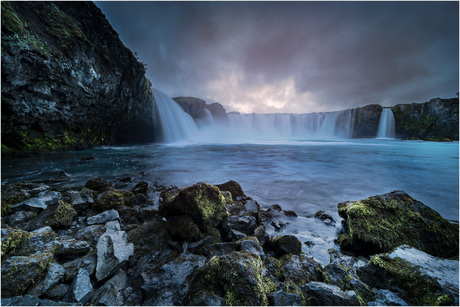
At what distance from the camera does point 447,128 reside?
135 feet

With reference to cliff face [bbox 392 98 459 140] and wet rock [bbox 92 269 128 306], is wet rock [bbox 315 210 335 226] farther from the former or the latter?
cliff face [bbox 392 98 459 140]

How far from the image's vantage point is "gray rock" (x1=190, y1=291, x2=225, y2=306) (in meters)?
1.45

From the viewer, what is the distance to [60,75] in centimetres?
1084

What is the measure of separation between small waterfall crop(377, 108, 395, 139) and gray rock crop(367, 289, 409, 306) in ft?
207

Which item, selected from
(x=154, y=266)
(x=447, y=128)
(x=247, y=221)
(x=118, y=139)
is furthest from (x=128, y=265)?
(x=447, y=128)

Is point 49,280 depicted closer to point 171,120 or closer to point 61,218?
point 61,218

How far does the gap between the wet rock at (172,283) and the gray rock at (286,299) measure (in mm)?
890


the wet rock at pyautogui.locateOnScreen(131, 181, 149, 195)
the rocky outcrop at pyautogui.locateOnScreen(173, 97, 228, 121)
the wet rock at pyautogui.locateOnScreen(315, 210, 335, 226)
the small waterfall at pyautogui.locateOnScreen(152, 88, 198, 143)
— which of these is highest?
the rocky outcrop at pyautogui.locateOnScreen(173, 97, 228, 121)

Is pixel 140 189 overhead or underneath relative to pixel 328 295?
underneath

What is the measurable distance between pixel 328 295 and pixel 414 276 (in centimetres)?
103

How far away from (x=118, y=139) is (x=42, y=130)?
11698 millimetres

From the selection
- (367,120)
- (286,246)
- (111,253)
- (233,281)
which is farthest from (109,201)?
(367,120)

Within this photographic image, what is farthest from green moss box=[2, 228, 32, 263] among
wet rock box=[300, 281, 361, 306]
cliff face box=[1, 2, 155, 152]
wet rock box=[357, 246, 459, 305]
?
cliff face box=[1, 2, 155, 152]

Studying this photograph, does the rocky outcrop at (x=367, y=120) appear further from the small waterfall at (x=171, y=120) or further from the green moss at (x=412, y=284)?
the green moss at (x=412, y=284)
